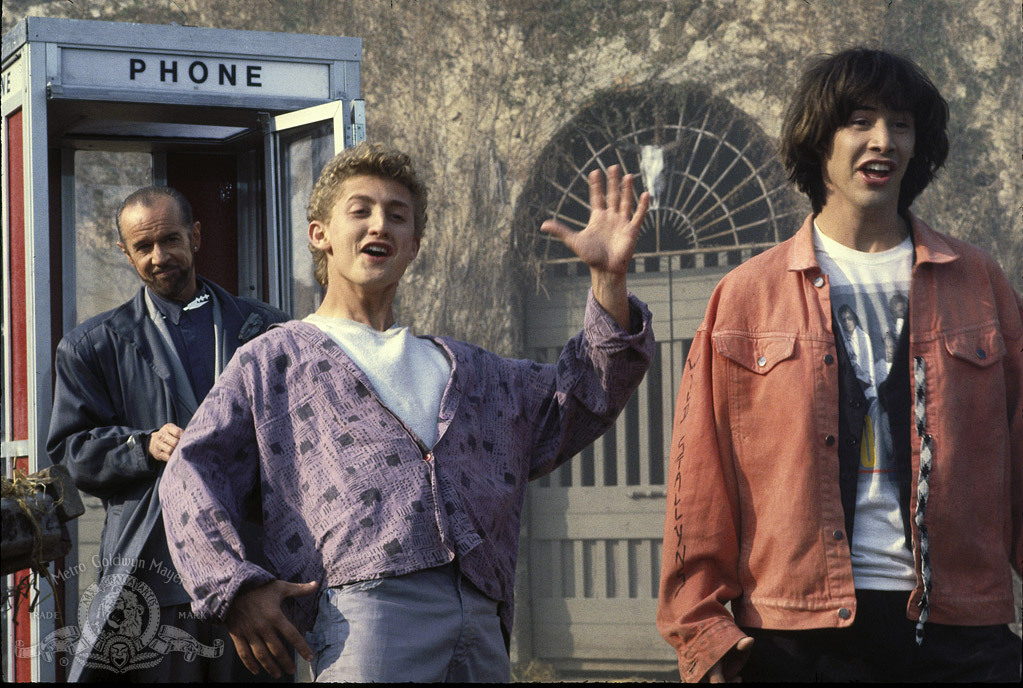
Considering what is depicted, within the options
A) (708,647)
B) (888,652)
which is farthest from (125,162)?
(888,652)

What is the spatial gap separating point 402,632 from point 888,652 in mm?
1061

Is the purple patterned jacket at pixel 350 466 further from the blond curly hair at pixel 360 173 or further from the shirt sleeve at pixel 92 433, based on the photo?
the shirt sleeve at pixel 92 433

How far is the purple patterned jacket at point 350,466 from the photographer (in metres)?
2.21

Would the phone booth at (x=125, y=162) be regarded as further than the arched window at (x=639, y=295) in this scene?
No

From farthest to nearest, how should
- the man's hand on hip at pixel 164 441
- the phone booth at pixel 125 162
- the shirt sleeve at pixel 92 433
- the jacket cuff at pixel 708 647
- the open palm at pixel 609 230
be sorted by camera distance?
the phone booth at pixel 125 162, the shirt sleeve at pixel 92 433, the man's hand on hip at pixel 164 441, the jacket cuff at pixel 708 647, the open palm at pixel 609 230

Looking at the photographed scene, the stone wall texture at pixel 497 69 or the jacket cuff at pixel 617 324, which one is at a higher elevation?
the stone wall texture at pixel 497 69

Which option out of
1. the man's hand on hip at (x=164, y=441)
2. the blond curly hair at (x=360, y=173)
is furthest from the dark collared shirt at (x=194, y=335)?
the blond curly hair at (x=360, y=173)

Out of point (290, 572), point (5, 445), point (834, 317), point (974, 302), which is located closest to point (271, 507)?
point (290, 572)

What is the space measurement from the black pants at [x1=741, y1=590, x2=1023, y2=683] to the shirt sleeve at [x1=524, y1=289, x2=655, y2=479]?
25.0 inches

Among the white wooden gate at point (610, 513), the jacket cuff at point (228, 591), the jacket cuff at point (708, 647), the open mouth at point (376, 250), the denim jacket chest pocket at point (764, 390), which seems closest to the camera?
the jacket cuff at point (228, 591)

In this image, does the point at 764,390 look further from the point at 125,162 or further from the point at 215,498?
the point at 125,162

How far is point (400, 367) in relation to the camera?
2430mm

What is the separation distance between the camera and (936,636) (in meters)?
2.61

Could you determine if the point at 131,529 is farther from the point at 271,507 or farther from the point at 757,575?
the point at 757,575
